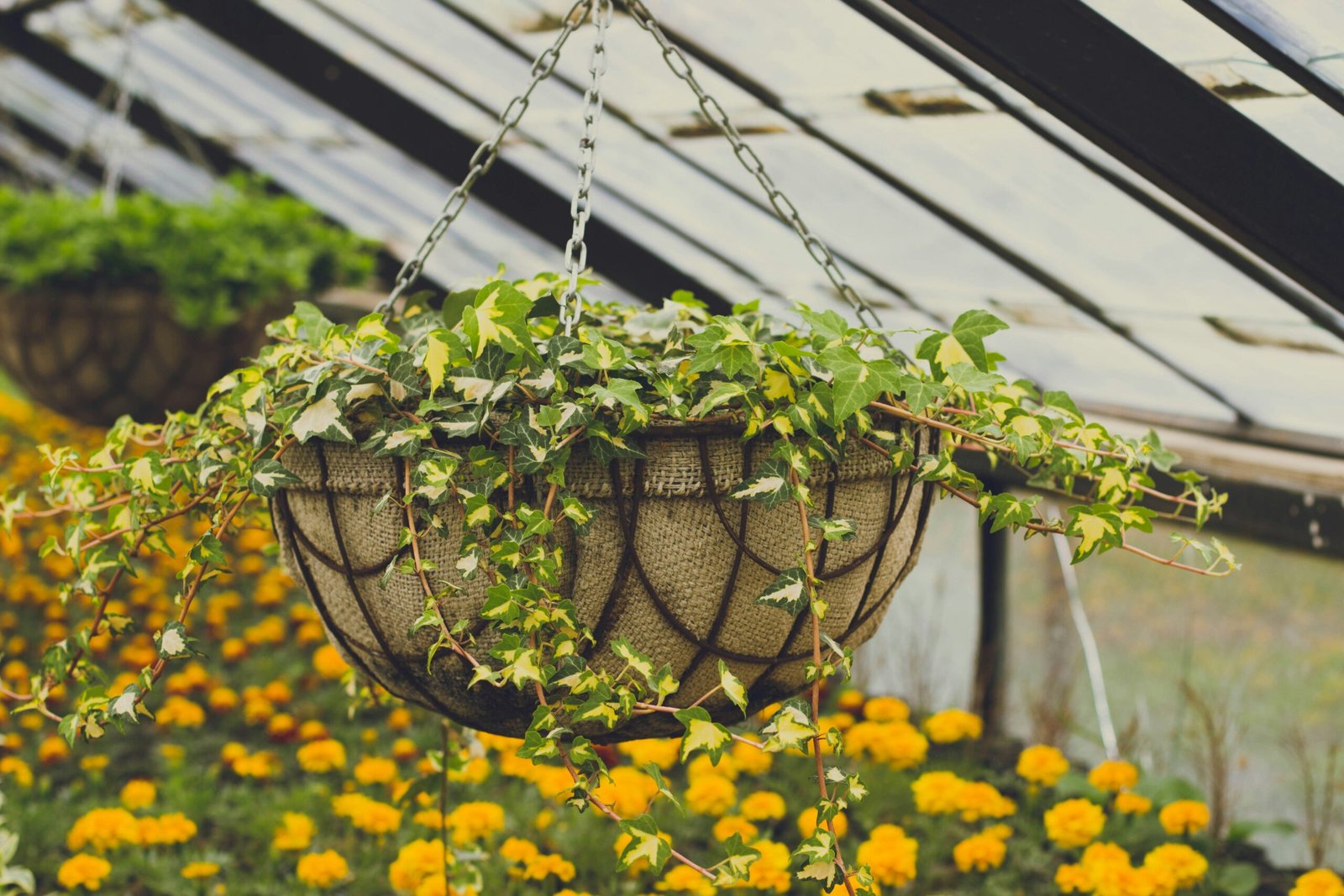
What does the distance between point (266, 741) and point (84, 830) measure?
2.90 feet

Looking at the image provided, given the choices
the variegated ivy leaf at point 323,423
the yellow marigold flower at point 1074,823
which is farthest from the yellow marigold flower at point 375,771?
the variegated ivy leaf at point 323,423

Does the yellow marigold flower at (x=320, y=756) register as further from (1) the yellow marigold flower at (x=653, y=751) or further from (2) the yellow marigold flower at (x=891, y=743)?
(2) the yellow marigold flower at (x=891, y=743)

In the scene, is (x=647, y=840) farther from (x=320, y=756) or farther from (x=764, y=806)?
(x=320, y=756)

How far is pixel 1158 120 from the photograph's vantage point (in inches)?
45.3

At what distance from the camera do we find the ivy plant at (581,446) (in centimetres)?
69

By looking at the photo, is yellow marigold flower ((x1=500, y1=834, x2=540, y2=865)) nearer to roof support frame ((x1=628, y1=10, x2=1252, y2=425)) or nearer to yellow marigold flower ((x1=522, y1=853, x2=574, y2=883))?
yellow marigold flower ((x1=522, y1=853, x2=574, y2=883))

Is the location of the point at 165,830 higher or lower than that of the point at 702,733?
lower

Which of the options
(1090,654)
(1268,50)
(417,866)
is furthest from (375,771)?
(1090,654)

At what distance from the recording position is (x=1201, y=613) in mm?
2689

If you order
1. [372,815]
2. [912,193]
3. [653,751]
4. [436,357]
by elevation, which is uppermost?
[912,193]

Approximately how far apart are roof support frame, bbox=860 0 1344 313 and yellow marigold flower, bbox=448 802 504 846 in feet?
3.70

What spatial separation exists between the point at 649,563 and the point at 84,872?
1254 millimetres

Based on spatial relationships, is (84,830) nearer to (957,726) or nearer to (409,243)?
(957,726)

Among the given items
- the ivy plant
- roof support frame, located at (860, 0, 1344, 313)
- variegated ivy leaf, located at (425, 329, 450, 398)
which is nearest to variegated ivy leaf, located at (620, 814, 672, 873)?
the ivy plant
